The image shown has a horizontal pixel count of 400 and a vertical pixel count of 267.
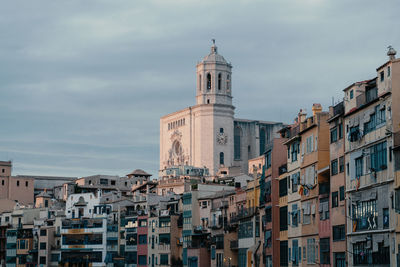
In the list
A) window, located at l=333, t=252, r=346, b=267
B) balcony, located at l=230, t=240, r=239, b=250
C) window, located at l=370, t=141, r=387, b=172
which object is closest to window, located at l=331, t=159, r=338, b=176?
window, located at l=333, t=252, r=346, b=267

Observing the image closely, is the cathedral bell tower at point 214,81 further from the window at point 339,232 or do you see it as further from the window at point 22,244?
the window at point 339,232

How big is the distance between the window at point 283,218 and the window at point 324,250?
29.1 ft

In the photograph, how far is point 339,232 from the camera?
57250mm

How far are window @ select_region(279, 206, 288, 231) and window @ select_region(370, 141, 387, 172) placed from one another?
58.2 feet

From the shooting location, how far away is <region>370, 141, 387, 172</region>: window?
166 feet

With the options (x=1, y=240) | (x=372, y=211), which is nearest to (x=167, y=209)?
(x=1, y=240)

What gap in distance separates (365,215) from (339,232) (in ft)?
14.9

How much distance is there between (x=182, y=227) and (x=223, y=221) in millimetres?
12312

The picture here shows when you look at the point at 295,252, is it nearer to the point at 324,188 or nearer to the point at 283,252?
the point at 283,252

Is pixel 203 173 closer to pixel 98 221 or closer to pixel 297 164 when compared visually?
pixel 98 221

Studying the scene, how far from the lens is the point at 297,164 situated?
6644 centimetres

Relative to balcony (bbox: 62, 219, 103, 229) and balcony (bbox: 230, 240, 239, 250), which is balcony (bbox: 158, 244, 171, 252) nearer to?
balcony (bbox: 62, 219, 103, 229)

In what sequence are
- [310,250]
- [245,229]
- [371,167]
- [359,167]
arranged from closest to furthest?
[371,167]
[359,167]
[310,250]
[245,229]

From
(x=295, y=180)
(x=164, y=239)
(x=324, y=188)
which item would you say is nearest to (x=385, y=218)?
(x=324, y=188)
